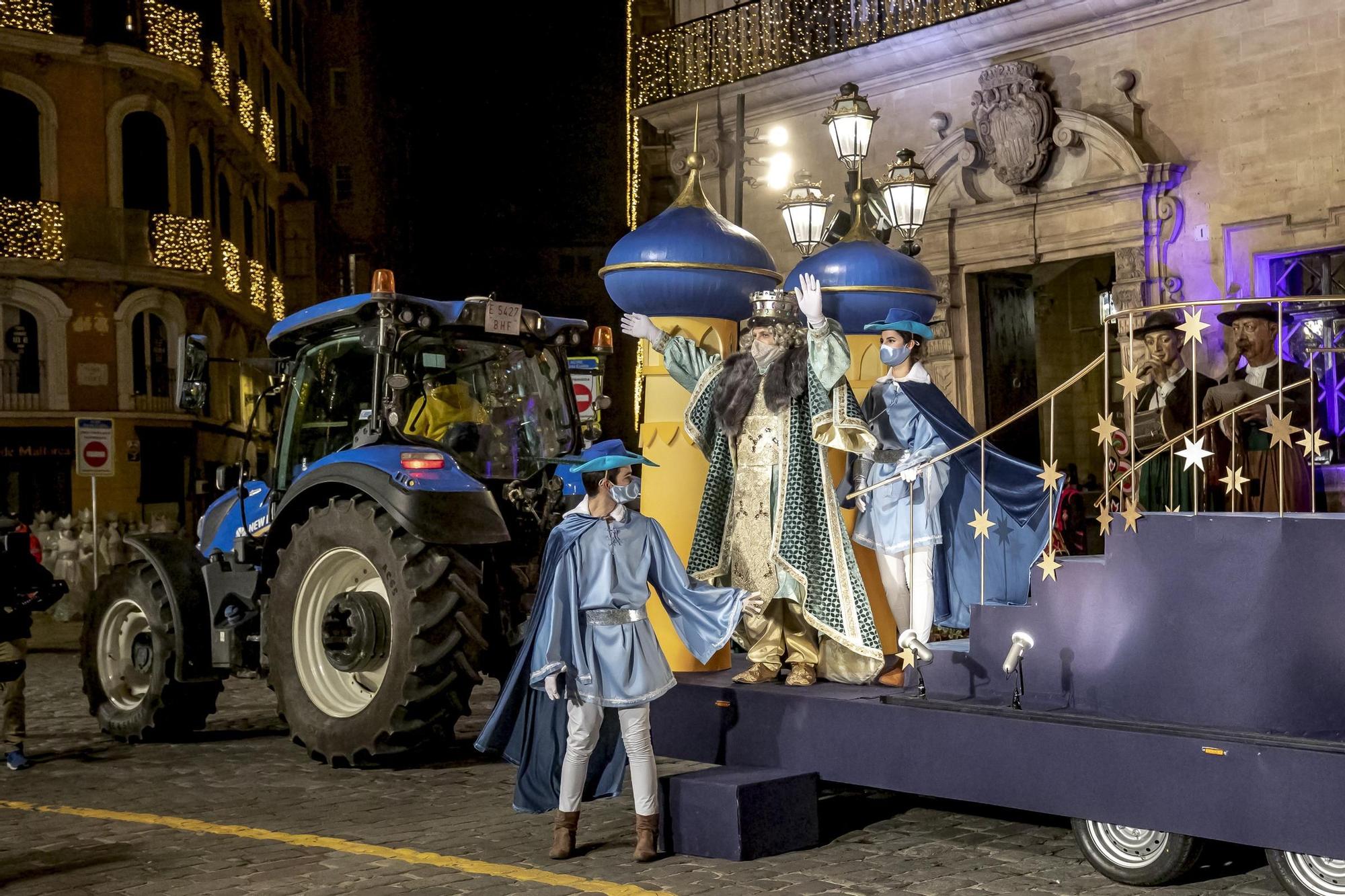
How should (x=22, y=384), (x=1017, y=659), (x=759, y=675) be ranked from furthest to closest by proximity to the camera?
(x=22, y=384) → (x=759, y=675) → (x=1017, y=659)

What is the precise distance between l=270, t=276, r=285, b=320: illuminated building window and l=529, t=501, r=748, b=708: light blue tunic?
2730 centimetres

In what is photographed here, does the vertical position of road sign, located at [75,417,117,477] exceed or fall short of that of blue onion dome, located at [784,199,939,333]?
it falls short

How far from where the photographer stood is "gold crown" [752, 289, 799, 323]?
7.46m

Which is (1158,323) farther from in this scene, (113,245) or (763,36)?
(113,245)

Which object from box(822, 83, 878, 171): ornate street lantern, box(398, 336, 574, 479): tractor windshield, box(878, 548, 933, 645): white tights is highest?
box(822, 83, 878, 171): ornate street lantern

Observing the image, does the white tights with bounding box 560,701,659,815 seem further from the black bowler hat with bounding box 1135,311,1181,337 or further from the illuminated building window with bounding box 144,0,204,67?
the illuminated building window with bounding box 144,0,204,67

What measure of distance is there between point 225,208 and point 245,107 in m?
2.14

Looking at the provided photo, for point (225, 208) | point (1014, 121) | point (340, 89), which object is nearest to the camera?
point (1014, 121)

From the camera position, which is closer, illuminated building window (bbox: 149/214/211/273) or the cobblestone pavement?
the cobblestone pavement

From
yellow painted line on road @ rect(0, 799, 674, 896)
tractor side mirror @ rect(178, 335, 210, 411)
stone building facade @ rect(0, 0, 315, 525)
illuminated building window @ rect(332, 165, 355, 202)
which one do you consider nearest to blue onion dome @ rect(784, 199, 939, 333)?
tractor side mirror @ rect(178, 335, 210, 411)

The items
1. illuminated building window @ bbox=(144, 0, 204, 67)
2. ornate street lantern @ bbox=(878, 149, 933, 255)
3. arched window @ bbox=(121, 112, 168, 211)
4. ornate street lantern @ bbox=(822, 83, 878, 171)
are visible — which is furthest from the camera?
illuminated building window @ bbox=(144, 0, 204, 67)

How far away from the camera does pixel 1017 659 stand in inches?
234

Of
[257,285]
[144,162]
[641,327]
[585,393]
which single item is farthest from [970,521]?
[257,285]

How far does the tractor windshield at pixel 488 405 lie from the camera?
8891mm
